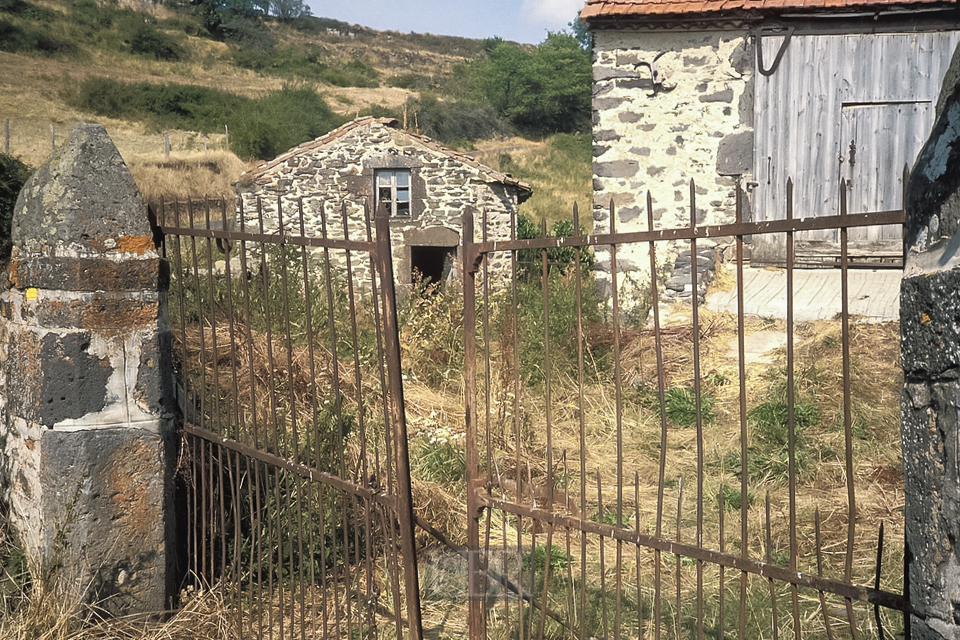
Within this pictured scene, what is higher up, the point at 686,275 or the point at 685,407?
the point at 686,275

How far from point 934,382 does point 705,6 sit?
24.7ft

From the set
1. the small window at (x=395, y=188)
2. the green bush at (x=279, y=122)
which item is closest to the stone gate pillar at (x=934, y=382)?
the small window at (x=395, y=188)

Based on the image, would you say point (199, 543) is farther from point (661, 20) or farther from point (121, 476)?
point (661, 20)

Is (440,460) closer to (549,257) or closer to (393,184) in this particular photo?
(393,184)

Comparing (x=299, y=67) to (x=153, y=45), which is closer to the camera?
(x=153, y=45)

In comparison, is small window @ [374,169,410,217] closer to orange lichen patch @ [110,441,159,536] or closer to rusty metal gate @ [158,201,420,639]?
rusty metal gate @ [158,201,420,639]

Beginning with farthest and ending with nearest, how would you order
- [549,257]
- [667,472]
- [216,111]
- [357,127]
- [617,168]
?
1. [216,111]
2. [549,257]
3. [357,127]
4. [617,168]
5. [667,472]

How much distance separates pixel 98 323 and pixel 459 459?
2.79m

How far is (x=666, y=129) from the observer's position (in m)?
8.66

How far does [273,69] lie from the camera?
40.8m

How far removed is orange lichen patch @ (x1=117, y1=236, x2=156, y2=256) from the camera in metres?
3.34

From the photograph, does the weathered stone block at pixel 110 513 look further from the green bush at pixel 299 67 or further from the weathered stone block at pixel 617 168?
the green bush at pixel 299 67

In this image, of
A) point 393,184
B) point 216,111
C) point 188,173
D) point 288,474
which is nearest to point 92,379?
point 288,474

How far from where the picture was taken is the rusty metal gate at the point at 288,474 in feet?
8.96
